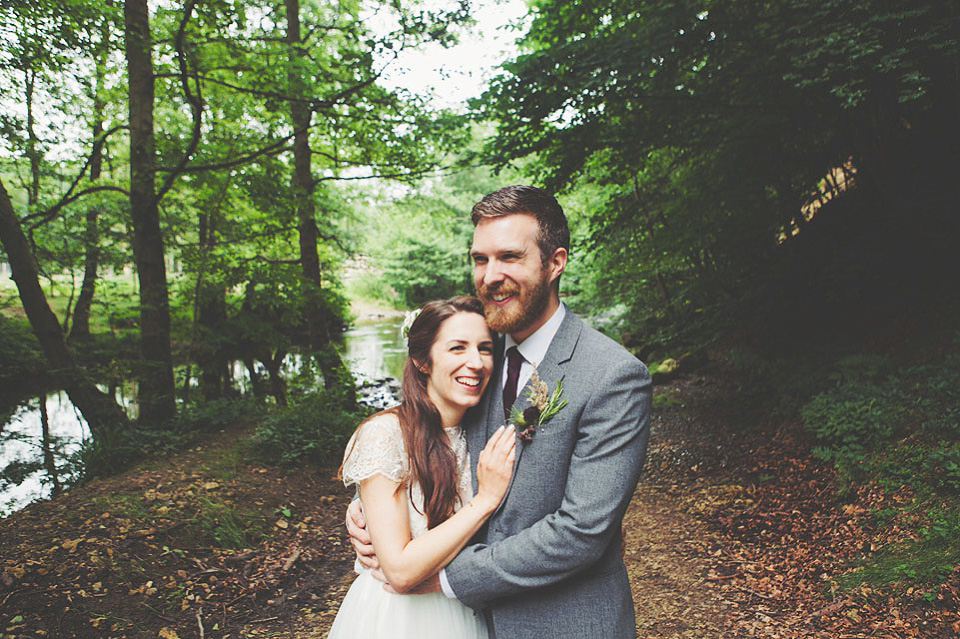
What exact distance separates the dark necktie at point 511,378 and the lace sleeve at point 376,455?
0.44 m

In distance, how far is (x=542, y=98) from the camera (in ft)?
17.5

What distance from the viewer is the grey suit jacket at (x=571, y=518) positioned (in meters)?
1.58

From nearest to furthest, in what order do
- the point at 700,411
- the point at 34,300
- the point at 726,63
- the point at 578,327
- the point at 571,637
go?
the point at 571,637
the point at 578,327
the point at 726,63
the point at 34,300
the point at 700,411

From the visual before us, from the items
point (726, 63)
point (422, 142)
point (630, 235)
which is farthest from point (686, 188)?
point (422, 142)

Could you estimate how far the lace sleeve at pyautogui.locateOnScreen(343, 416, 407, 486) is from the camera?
6.37 feet

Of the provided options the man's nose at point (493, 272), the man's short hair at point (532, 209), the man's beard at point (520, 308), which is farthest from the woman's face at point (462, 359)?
the man's short hair at point (532, 209)

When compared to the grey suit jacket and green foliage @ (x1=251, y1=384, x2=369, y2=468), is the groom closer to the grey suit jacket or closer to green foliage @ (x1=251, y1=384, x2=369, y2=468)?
the grey suit jacket

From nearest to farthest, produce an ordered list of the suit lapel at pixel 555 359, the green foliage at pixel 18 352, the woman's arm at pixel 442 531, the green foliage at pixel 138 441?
the woman's arm at pixel 442 531 < the suit lapel at pixel 555 359 < the green foliage at pixel 138 441 < the green foliage at pixel 18 352

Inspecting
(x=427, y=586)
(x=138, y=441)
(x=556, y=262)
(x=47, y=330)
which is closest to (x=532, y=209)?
(x=556, y=262)

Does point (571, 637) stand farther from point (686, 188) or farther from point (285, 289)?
point (285, 289)

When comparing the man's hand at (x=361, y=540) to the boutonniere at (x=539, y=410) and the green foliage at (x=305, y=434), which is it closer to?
the boutonniere at (x=539, y=410)

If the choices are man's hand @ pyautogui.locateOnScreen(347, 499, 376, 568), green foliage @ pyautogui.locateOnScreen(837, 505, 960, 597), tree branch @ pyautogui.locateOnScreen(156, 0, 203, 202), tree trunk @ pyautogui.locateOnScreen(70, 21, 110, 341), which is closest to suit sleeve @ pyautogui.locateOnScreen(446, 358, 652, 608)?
man's hand @ pyautogui.locateOnScreen(347, 499, 376, 568)

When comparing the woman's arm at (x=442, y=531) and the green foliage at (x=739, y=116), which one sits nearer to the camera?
the woman's arm at (x=442, y=531)

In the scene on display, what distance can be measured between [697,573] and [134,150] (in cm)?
765
